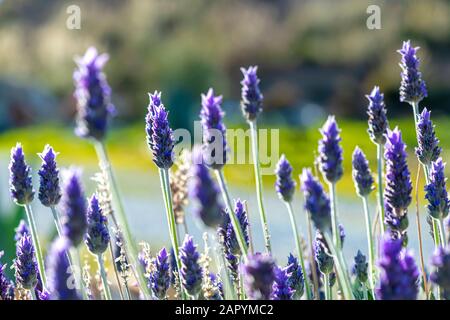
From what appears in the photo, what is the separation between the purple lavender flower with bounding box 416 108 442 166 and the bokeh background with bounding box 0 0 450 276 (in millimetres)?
8099

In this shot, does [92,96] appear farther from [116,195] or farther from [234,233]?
[234,233]

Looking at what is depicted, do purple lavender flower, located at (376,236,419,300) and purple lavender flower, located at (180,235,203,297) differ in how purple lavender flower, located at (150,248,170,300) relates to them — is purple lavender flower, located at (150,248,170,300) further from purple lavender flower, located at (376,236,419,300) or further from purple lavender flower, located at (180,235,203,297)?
purple lavender flower, located at (376,236,419,300)

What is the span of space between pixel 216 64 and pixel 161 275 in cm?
1186

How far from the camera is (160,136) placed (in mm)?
1317

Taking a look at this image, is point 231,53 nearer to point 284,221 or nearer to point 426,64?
point 426,64

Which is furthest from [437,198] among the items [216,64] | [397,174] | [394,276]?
[216,64]

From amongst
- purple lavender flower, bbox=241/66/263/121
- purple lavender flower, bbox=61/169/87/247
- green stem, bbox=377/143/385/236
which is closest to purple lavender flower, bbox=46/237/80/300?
purple lavender flower, bbox=61/169/87/247

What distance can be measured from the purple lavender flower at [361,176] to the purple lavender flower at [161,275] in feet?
1.24

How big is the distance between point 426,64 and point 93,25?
20.8 ft

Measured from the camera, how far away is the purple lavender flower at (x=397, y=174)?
129 centimetres

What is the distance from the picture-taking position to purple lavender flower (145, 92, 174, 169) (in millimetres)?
1313

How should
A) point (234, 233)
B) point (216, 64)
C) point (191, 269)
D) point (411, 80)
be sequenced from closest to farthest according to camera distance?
1. point (191, 269)
2. point (234, 233)
3. point (411, 80)
4. point (216, 64)

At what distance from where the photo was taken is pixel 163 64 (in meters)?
13.1

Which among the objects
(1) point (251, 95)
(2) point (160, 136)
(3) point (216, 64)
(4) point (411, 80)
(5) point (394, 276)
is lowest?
(5) point (394, 276)
